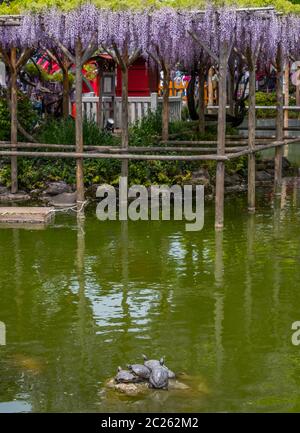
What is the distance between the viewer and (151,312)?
11.0 meters

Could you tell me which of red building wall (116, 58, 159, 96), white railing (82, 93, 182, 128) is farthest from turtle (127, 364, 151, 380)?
red building wall (116, 58, 159, 96)

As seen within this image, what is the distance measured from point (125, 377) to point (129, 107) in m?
16.7

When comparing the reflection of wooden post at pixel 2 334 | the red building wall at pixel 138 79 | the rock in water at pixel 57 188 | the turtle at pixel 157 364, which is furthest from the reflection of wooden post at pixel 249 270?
the red building wall at pixel 138 79

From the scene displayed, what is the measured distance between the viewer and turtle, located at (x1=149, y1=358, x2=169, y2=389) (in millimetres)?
8422

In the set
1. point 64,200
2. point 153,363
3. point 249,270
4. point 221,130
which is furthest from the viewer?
point 64,200

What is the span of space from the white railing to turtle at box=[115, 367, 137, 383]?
15528mm

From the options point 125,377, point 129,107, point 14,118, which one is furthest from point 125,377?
point 129,107

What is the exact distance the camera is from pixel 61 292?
11.9m

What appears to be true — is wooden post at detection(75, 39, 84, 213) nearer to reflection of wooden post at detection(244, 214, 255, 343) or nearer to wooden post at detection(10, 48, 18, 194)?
wooden post at detection(10, 48, 18, 194)

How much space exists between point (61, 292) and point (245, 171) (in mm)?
9862

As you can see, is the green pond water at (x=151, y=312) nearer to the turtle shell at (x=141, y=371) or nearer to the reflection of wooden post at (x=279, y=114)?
the turtle shell at (x=141, y=371)

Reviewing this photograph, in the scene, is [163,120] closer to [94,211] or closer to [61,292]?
[94,211]

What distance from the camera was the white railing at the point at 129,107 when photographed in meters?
24.5

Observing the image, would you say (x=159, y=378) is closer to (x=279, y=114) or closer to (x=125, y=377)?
(x=125, y=377)
